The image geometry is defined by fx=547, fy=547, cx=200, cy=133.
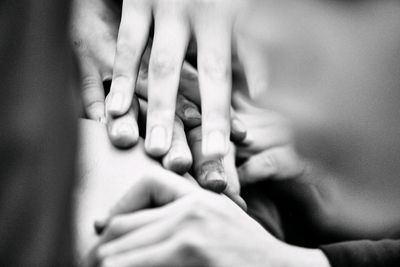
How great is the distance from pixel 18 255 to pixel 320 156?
541mm

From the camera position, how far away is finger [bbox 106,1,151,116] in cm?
79

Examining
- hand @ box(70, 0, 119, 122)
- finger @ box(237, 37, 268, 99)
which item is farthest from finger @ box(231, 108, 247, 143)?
hand @ box(70, 0, 119, 122)

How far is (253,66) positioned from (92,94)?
30 centimetres

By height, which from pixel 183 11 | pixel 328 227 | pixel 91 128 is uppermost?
pixel 183 11

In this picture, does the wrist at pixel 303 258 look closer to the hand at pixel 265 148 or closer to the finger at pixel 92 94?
the hand at pixel 265 148

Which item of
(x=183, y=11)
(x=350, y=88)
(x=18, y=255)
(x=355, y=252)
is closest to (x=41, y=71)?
(x=18, y=255)

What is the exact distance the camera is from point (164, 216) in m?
0.64

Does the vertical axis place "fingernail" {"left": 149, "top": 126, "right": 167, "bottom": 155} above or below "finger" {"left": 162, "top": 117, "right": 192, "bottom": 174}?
above

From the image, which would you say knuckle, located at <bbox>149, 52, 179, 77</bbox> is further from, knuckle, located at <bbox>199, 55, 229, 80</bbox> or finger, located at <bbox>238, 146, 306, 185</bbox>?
finger, located at <bbox>238, 146, 306, 185</bbox>

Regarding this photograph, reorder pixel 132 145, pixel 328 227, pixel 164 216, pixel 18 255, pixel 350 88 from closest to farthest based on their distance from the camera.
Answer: pixel 18 255 < pixel 164 216 < pixel 132 145 < pixel 328 227 < pixel 350 88

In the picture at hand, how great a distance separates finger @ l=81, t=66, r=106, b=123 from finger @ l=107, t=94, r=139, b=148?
0.07m

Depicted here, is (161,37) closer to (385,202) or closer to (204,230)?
(204,230)

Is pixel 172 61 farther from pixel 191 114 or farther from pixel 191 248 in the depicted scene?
pixel 191 248

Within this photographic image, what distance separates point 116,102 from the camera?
78 centimetres
